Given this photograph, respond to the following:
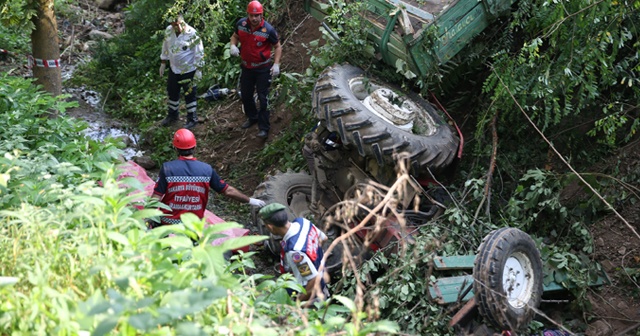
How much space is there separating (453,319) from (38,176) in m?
2.97

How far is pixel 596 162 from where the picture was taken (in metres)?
6.87

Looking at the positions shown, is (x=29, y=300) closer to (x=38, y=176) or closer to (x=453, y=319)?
(x=38, y=176)

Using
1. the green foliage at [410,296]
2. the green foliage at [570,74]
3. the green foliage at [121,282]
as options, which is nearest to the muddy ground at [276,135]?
the green foliage at [570,74]

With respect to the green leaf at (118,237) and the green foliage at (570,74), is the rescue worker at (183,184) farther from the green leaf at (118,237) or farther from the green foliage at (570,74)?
the green foliage at (570,74)

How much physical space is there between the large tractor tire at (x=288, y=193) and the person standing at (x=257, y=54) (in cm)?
149

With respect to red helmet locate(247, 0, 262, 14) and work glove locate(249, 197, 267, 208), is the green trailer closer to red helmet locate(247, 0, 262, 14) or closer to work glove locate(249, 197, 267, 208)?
red helmet locate(247, 0, 262, 14)

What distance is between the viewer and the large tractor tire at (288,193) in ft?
22.7

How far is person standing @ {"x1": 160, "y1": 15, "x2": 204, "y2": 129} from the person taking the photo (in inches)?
345

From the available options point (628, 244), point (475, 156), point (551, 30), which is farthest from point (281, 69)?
point (628, 244)

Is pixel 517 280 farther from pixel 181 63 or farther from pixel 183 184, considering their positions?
pixel 181 63

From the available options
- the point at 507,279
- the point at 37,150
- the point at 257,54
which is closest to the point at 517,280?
the point at 507,279

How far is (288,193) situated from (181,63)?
110 inches

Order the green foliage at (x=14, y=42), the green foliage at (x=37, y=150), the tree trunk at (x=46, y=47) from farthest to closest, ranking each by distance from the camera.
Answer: the green foliage at (x=14, y=42) → the tree trunk at (x=46, y=47) → the green foliage at (x=37, y=150)

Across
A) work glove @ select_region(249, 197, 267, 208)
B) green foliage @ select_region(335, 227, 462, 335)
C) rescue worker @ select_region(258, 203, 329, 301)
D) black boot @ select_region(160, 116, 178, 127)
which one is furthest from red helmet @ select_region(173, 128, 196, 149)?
black boot @ select_region(160, 116, 178, 127)
